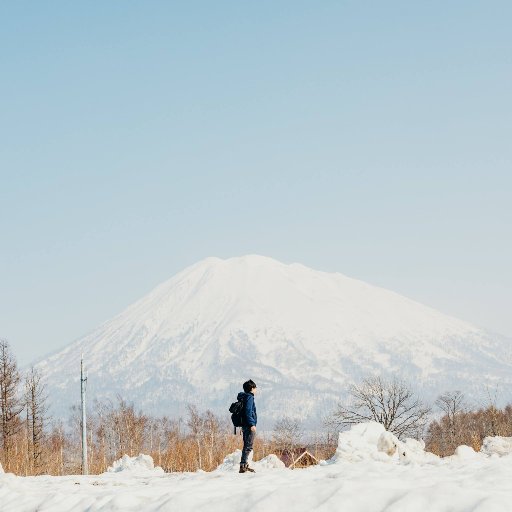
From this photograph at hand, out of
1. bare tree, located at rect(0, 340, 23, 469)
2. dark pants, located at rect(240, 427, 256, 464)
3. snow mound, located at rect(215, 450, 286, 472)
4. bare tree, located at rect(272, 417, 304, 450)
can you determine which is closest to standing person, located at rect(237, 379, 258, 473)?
dark pants, located at rect(240, 427, 256, 464)

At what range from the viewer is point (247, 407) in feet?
42.5

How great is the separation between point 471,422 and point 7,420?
219 ft

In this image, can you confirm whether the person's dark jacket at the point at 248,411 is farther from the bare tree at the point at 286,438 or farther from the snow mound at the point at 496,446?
the bare tree at the point at 286,438

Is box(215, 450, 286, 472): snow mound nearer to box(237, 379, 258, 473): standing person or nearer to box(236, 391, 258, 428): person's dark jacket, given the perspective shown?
box(237, 379, 258, 473): standing person

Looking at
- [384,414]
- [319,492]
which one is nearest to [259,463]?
[319,492]

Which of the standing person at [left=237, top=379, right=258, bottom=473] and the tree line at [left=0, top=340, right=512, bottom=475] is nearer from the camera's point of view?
the standing person at [left=237, top=379, right=258, bottom=473]

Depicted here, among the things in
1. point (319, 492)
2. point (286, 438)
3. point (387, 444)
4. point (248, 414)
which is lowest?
point (286, 438)

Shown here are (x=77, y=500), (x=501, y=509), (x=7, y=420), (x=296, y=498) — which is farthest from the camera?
(x=7, y=420)

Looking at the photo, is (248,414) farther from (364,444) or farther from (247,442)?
(364,444)

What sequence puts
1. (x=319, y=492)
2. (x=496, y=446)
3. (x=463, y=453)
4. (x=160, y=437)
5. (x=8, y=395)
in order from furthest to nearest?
1. (x=160, y=437)
2. (x=8, y=395)
3. (x=496, y=446)
4. (x=463, y=453)
5. (x=319, y=492)

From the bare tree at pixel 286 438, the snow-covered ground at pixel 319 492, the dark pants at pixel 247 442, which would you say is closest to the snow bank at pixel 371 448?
the dark pants at pixel 247 442

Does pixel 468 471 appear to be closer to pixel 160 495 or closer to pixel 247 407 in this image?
pixel 160 495

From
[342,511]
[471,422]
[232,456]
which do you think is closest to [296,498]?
[342,511]

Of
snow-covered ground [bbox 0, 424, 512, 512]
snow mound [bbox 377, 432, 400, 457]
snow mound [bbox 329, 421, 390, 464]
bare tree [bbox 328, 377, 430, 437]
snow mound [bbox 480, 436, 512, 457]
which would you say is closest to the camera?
snow-covered ground [bbox 0, 424, 512, 512]
